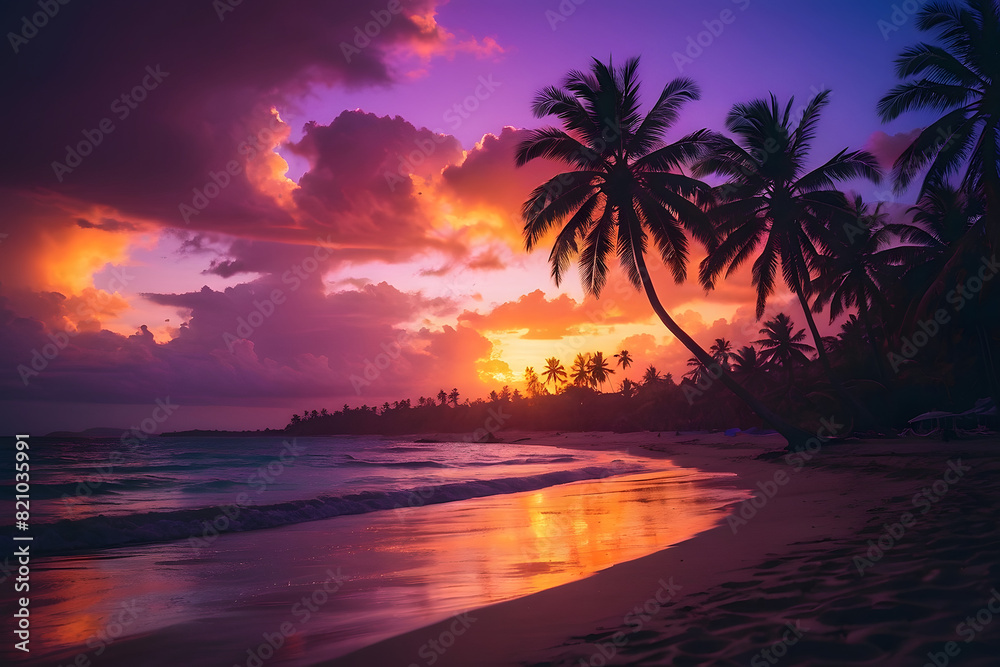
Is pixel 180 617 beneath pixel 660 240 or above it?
beneath

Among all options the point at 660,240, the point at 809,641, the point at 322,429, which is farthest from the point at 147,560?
the point at 322,429

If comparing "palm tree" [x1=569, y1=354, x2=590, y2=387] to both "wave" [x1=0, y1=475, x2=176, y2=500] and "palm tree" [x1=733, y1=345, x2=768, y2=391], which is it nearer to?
"palm tree" [x1=733, y1=345, x2=768, y2=391]

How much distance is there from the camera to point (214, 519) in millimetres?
9766

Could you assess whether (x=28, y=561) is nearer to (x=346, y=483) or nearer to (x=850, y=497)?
(x=346, y=483)

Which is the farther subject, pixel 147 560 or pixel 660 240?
pixel 660 240

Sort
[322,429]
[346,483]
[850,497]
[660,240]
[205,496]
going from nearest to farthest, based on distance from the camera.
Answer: [850,497] < [205,496] < [346,483] < [660,240] < [322,429]

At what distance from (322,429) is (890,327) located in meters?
162

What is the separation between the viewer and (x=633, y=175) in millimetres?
19172

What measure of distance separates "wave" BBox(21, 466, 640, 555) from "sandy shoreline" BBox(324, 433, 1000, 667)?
20.4 feet

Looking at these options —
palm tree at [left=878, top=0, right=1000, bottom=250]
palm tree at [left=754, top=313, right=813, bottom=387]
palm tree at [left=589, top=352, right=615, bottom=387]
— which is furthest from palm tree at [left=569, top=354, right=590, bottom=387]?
palm tree at [left=878, top=0, right=1000, bottom=250]

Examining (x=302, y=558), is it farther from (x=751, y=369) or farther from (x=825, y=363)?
(x=751, y=369)

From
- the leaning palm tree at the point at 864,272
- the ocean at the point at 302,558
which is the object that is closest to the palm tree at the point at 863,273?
the leaning palm tree at the point at 864,272

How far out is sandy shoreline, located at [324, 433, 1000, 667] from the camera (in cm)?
271

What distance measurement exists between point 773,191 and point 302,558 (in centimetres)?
2081
